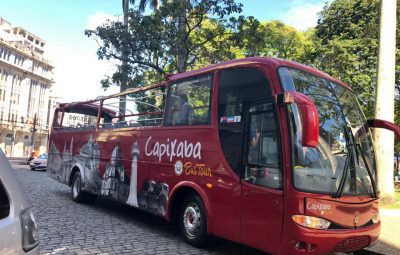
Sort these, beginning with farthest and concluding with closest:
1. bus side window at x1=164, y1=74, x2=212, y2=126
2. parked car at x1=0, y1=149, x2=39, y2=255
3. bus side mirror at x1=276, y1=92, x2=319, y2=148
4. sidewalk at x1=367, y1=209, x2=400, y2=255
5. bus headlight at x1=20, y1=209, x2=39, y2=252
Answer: bus side window at x1=164, y1=74, x2=212, y2=126
sidewalk at x1=367, y1=209, x2=400, y2=255
bus side mirror at x1=276, y1=92, x2=319, y2=148
bus headlight at x1=20, y1=209, x2=39, y2=252
parked car at x1=0, y1=149, x2=39, y2=255

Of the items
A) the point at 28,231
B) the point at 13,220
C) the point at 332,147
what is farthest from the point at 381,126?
the point at 13,220

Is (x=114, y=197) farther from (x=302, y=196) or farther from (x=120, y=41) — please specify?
(x=120, y=41)

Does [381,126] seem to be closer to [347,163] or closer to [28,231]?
[347,163]

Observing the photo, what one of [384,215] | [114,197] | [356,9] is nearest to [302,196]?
[114,197]

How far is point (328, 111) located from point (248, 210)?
188cm

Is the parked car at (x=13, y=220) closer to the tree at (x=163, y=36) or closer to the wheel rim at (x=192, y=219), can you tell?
the wheel rim at (x=192, y=219)

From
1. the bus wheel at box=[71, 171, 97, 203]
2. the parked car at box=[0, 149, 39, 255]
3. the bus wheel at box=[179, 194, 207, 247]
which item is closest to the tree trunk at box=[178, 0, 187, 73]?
the bus wheel at box=[71, 171, 97, 203]

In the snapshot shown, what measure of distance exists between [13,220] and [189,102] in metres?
5.55

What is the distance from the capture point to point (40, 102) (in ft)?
315

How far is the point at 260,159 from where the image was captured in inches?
244

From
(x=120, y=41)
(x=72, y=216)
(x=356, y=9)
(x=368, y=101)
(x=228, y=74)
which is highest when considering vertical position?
(x=356, y=9)

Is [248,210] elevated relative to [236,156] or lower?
lower

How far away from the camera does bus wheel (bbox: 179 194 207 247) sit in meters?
7.26

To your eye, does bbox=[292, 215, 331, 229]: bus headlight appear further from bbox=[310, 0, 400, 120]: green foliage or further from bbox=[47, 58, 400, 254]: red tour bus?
bbox=[310, 0, 400, 120]: green foliage
